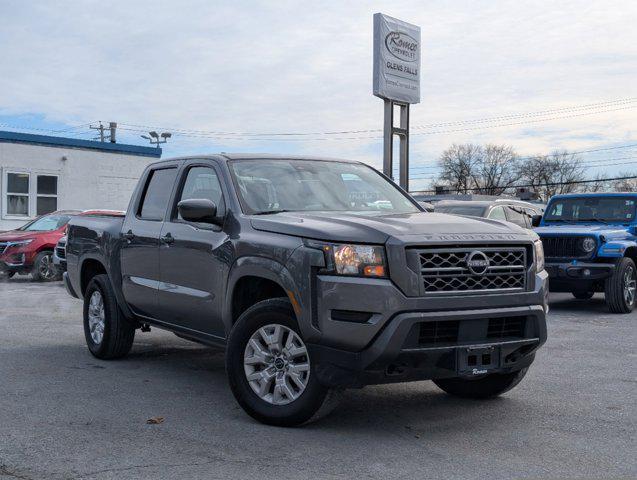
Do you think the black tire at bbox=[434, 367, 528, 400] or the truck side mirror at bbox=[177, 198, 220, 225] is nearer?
the truck side mirror at bbox=[177, 198, 220, 225]

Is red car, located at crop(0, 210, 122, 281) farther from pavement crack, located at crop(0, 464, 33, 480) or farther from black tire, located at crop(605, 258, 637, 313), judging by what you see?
pavement crack, located at crop(0, 464, 33, 480)

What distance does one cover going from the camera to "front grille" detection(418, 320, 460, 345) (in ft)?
16.9

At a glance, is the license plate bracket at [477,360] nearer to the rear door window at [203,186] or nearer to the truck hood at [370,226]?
the truck hood at [370,226]

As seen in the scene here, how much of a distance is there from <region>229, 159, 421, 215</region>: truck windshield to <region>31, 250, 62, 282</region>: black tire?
13.2 metres

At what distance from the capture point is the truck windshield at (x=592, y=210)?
13.4 m

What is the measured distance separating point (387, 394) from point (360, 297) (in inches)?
71.1

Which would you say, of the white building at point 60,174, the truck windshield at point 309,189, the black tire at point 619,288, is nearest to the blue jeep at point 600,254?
the black tire at point 619,288

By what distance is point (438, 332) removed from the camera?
5207 millimetres

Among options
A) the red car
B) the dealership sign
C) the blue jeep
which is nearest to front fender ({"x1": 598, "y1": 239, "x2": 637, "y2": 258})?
the blue jeep

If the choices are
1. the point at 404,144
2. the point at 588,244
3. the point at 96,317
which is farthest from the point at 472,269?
the point at 404,144

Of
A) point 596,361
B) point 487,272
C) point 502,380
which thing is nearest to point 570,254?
point 596,361

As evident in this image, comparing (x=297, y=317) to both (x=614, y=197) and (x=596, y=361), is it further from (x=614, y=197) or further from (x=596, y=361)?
(x=614, y=197)

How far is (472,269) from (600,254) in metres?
7.56

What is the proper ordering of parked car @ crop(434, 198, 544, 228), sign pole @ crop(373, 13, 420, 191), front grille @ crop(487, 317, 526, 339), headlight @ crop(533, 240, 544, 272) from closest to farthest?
front grille @ crop(487, 317, 526, 339), headlight @ crop(533, 240, 544, 272), parked car @ crop(434, 198, 544, 228), sign pole @ crop(373, 13, 420, 191)
